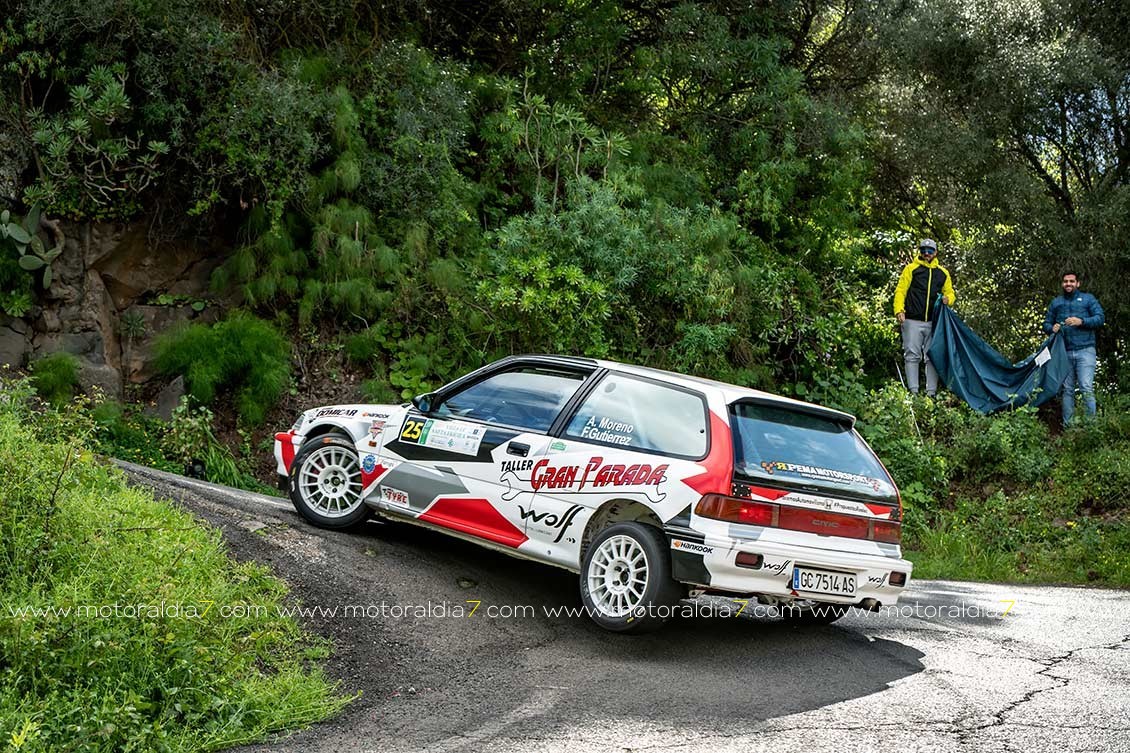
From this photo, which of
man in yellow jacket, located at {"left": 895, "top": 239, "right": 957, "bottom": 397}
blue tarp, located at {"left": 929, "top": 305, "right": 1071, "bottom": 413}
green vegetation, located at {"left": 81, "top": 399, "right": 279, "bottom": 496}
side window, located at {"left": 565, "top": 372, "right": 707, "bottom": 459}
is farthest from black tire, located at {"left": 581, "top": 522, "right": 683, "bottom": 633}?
man in yellow jacket, located at {"left": 895, "top": 239, "right": 957, "bottom": 397}

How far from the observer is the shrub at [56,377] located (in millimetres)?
12562

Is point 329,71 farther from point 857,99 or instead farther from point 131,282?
point 857,99

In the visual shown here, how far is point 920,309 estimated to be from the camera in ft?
51.7

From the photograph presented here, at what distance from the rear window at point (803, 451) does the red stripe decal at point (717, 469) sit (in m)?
0.06

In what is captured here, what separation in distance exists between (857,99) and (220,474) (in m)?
12.5

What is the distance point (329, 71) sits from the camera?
15.4 m

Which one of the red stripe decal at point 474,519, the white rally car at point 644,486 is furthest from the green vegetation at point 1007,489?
the red stripe decal at point 474,519

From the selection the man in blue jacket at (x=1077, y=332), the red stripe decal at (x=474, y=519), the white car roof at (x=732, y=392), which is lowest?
the red stripe decal at (x=474, y=519)

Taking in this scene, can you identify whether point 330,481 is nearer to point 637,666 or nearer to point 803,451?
point 637,666

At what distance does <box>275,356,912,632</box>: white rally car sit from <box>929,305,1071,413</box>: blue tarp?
8.19 m

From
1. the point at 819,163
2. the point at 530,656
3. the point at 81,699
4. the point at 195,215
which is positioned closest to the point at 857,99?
the point at 819,163

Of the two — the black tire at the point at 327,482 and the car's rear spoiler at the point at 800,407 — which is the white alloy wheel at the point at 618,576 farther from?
the black tire at the point at 327,482

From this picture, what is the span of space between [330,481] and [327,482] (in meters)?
Result: 0.02

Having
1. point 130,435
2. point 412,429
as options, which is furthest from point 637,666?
point 130,435
